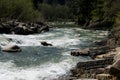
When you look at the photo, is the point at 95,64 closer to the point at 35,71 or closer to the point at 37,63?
the point at 35,71

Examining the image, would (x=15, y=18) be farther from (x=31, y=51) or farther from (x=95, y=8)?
(x=31, y=51)

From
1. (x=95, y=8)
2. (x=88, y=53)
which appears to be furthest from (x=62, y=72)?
(x=95, y=8)

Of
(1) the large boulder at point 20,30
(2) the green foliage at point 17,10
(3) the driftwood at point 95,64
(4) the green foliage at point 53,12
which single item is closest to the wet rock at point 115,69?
(3) the driftwood at point 95,64

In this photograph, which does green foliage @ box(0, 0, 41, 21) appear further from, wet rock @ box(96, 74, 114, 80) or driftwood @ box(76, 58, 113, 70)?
wet rock @ box(96, 74, 114, 80)

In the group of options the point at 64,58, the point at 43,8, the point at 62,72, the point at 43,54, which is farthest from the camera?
the point at 43,8

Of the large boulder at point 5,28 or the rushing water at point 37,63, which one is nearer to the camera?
the rushing water at point 37,63

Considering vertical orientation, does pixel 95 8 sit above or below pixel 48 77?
below

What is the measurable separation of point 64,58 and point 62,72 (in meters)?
5.30

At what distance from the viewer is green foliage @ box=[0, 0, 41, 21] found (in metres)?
55.1

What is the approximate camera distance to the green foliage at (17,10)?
2168 inches

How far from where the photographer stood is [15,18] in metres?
62.7

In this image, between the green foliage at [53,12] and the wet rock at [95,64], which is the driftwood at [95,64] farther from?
→ the green foliage at [53,12]

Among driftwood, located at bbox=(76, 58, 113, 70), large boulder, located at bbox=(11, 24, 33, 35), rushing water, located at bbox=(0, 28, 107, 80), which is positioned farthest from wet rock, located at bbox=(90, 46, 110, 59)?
large boulder, located at bbox=(11, 24, 33, 35)

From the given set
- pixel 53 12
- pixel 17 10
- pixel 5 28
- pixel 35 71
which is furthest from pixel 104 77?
pixel 53 12
